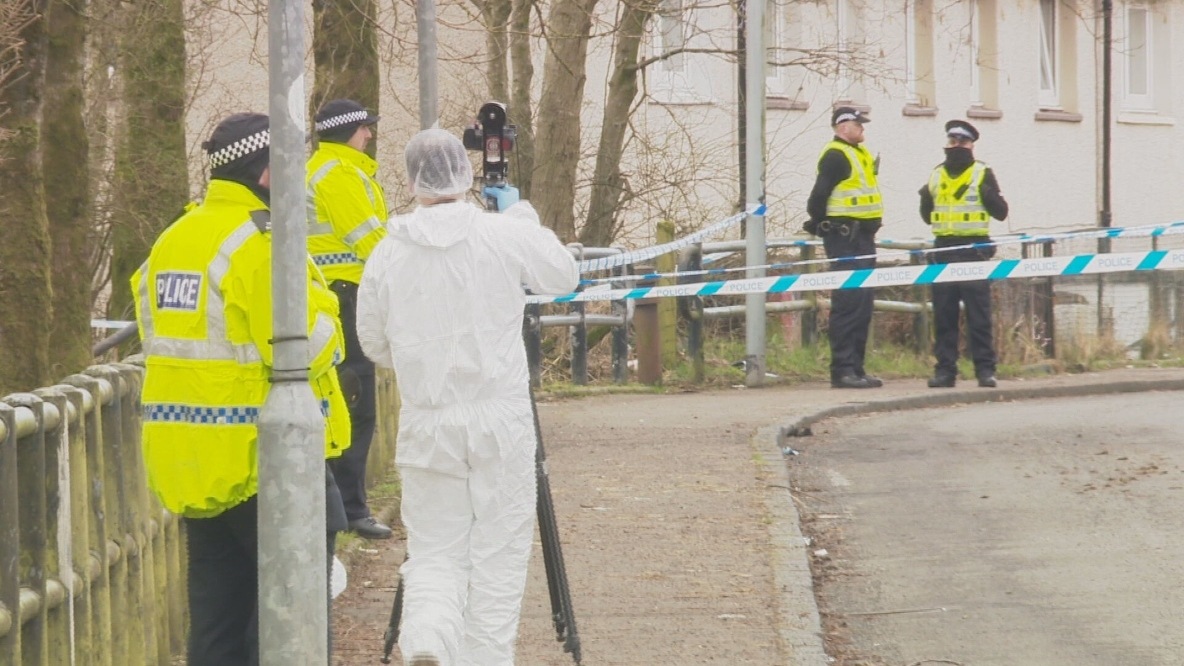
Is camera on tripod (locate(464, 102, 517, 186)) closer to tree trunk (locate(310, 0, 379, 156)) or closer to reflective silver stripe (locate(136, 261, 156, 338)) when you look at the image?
reflective silver stripe (locate(136, 261, 156, 338))

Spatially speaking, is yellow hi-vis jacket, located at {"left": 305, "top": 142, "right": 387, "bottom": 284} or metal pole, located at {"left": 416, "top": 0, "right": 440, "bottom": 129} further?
metal pole, located at {"left": 416, "top": 0, "right": 440, "bottom": 129}

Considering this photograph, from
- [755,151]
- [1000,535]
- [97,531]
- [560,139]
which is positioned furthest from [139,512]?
[560,139]

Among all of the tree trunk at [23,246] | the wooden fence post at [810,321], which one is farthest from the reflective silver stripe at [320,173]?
the wooden fence post at [810,321]

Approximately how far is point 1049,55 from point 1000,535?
78.3 ft

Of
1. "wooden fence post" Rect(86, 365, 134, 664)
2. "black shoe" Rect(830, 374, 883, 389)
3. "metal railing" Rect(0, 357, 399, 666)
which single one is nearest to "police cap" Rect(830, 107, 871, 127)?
"black shoe" Rect(830, 374, 883, 389)

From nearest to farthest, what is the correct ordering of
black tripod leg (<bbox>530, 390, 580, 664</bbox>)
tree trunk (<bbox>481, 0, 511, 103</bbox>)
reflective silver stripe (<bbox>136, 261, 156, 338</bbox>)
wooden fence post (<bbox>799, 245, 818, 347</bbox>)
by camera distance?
reflective silver stripe (<bbox>136, 261, 156, 338</bbox>), black tripod leg (<bbox>530, 390, 580, 664</bbox>), tree trunk (<bbox>481, 0, 511, 103</bbox>), wooden fence post (<bbox>799, 245, 818, 347</bbox>)

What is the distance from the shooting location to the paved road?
23.0 feet

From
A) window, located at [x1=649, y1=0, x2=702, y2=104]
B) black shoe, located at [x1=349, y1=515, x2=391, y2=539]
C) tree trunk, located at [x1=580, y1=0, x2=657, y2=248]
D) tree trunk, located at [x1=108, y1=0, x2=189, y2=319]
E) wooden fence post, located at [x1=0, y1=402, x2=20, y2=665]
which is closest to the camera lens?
wooden fence post, located at [x1=0, y1=402, x2=20, y2=665]

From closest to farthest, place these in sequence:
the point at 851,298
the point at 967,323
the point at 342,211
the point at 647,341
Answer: the point at 342,211 → the point at 851,298 → the point at 967,323 → the point at 647,341

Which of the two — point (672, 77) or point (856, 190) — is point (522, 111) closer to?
point (856, 190)

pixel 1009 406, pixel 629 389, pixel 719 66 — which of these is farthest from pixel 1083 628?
pixel 719 66

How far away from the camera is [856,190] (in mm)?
14523

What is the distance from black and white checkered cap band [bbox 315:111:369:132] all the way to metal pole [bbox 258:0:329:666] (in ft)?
10.7

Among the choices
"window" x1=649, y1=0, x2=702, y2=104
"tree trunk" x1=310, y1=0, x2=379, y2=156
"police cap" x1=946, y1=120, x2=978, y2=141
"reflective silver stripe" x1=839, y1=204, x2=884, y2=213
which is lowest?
"reflective silver stripe" x1=839, y1=204, x2=884, y2=213
